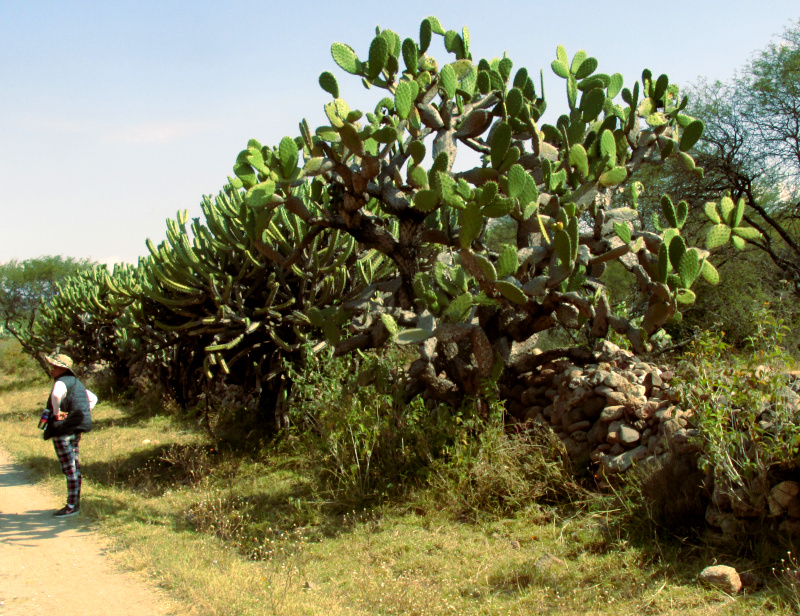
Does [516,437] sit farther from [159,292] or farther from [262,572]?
[159,292]

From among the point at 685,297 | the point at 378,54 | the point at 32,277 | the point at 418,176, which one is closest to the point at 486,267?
the point at 418,176

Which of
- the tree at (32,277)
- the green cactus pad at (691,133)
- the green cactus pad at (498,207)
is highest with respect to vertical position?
the tree at (32,277)

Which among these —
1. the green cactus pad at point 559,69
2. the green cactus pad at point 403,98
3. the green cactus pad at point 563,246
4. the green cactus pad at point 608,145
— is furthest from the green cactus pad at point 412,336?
the green cactus pad at point 559,69

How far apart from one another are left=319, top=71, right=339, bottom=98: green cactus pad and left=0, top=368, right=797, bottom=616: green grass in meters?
3.70

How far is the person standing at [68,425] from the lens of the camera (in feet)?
20.9

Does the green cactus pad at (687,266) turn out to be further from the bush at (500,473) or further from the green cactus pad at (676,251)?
the bush at (500,473)

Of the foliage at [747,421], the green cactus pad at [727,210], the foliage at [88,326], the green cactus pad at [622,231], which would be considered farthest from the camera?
the foliage at [88,326]

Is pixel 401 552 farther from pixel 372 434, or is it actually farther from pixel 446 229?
pixel 446 229

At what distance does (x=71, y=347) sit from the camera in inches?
620

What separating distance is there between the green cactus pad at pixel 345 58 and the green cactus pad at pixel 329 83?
14 centimetres

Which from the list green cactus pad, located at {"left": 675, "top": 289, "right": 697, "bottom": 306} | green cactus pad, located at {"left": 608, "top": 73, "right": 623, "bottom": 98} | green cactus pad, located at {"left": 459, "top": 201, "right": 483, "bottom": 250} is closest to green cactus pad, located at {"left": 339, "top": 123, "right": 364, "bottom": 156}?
green cactus pad, located at {"left": 459, "top": 201, "right": 483, "bottom": 250}

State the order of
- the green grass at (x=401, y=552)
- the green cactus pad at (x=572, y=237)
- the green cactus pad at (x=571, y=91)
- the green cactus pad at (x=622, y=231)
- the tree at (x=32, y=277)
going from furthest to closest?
the tree at (x=32, y=277), the green cactus pad at (x=571, y=91), the green cactus pad at (x=622, y=231), the green cactus pad at (x=572, y=237), the green grass at (x=401, y=552)

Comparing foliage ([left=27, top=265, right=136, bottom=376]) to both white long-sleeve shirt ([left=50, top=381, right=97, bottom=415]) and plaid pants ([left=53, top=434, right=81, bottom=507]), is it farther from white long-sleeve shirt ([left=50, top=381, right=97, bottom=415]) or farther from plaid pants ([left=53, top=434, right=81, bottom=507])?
plaid pants ([left=53, top=434, right=81, bottom=507])

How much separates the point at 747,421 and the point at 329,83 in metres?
4.62
